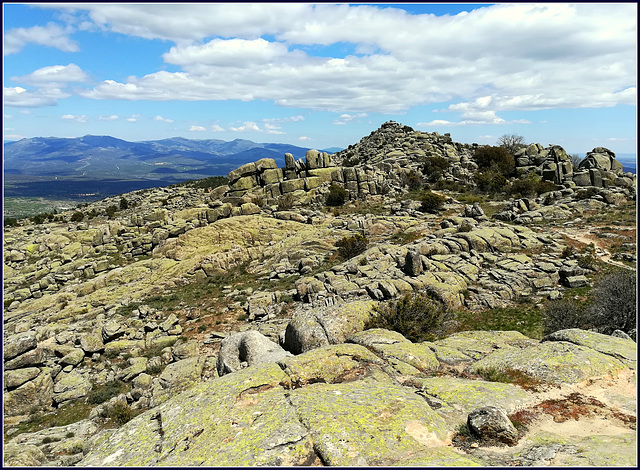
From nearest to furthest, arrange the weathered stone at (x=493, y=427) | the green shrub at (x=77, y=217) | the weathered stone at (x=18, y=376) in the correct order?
the weathered stone at (x=493, y=427) → the weathered stone at (x=18, y=376) → the green shrub at (x=77, y=217)

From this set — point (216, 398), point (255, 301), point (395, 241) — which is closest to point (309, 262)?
point (255, 301)

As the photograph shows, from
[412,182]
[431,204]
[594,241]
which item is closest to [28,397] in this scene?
[431,204]

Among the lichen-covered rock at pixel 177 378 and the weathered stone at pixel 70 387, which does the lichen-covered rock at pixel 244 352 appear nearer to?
the lichen-covered rock at pixel 177 378

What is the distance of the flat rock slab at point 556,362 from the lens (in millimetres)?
10523

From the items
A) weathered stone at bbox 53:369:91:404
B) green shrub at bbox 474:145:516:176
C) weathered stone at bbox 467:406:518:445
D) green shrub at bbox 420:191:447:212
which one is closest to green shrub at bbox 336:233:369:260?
green shrub at bbox 420:191:447:212

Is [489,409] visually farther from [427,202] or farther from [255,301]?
[427,202]

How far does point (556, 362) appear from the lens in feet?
36.1

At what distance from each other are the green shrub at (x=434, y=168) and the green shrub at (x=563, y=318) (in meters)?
51.7

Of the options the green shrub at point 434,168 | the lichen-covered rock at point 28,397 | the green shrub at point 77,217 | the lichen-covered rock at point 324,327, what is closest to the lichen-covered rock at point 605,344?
the lichen-covered rock at point 324,327

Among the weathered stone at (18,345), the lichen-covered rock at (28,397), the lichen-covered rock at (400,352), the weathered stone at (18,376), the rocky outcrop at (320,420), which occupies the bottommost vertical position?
the lichen-covered rock at (28,397)

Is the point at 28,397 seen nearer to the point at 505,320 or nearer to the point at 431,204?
the point at 505,320

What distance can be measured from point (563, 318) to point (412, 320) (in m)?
9.34

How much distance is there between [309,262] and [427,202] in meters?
24.3

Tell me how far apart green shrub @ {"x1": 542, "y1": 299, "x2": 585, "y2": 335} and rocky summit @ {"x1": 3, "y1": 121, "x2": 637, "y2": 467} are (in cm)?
12
